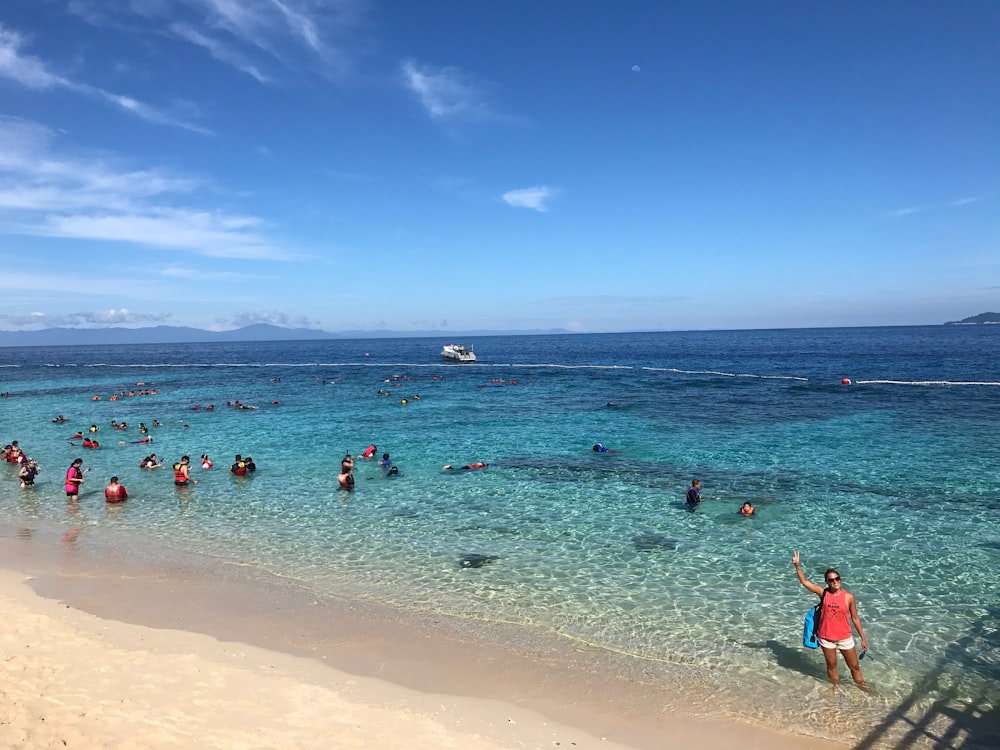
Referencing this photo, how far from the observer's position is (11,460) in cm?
2752

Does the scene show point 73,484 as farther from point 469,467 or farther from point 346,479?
point 469,467

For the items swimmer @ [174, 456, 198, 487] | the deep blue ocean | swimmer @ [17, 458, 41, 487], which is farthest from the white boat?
swimmer @ [17, 458, 41, 487]

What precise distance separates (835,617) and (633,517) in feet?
30.2

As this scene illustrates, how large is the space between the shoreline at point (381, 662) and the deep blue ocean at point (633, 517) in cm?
86

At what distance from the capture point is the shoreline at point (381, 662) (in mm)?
8531

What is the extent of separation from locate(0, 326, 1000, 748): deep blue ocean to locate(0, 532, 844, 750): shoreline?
862mm

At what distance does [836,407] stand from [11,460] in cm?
4745

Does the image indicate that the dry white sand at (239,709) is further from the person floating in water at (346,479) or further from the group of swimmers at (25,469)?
the group of swimmers at (25,469)

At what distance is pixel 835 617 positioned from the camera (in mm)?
9555

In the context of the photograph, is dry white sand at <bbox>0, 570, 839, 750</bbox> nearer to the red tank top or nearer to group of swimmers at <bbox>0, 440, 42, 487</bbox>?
the red tank top

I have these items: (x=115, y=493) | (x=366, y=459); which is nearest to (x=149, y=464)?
(x=115, y=493)

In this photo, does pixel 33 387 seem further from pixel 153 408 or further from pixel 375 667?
pixel 375 667

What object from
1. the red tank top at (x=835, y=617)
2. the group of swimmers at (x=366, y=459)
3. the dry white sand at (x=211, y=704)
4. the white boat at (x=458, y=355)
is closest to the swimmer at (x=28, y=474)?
the group of swimmers at (x=366, y=459)

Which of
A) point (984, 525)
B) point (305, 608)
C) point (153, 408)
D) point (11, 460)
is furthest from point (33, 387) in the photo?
point (984, 525)
